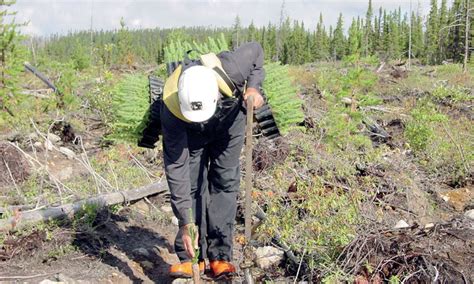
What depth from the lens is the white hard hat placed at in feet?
8.93

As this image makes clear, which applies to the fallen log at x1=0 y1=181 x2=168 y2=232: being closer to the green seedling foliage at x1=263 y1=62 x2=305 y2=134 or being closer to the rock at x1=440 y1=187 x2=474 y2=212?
the green seedling foliage at x1=263 y1=62 x2=305 y2=134

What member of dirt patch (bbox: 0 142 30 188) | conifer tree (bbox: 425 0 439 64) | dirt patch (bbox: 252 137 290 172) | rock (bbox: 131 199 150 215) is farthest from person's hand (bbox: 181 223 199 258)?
conifer tree (bbox: 425 0 439 64)

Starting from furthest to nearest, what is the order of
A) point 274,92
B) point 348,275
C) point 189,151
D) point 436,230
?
1. point 274,92
2. point 189,151
3. point 436,230
4. point 348,275

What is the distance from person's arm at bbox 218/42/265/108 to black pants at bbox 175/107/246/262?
9.0 inches

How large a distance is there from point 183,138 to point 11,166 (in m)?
3.67

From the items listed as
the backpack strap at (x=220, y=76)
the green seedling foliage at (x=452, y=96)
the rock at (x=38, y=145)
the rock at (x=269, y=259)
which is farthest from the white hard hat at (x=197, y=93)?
the green seedling foliage at (x=452, y=96)

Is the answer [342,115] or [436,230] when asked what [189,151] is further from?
[342,115]

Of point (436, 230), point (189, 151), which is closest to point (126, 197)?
point (189, 151)

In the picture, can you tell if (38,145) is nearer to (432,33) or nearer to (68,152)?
(68,152)

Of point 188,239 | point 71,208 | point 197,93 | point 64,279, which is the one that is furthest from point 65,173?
point 197,93

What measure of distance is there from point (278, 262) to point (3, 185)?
12.1 feet

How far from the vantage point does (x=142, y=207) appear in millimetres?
5148

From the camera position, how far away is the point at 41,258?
142 inches

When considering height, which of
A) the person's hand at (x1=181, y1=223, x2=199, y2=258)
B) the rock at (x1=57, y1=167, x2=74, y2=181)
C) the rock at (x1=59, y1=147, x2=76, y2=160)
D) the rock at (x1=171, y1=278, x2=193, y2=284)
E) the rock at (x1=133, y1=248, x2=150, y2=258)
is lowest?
the rock at (x1=133, y1=248, x2=150, y2=258)
